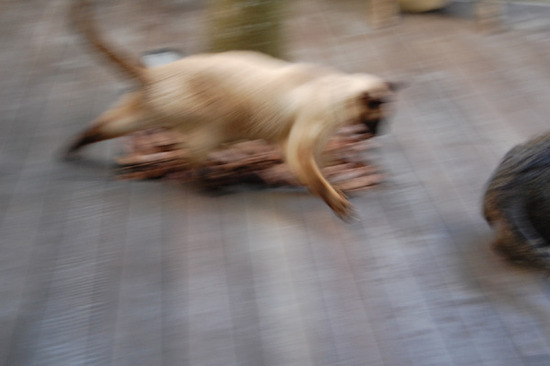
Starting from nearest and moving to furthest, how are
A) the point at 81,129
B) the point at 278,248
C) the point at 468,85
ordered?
the point at 278,248 → the point at 81,129 → the point at 468,85

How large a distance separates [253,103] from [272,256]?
0.69m

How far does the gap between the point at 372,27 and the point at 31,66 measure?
2.38m

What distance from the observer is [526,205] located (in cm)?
267

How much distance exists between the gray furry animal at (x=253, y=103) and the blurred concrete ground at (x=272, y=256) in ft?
0.89

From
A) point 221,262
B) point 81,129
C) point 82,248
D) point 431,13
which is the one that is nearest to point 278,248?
point 221,262

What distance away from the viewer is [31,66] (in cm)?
452

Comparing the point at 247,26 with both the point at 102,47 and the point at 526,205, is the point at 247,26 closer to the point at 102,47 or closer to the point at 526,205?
the point at 102,47

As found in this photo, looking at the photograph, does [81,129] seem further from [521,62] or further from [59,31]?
[521,62]

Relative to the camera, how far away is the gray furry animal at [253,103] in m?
2.95

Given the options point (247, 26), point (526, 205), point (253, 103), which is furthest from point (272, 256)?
point (247, 26)

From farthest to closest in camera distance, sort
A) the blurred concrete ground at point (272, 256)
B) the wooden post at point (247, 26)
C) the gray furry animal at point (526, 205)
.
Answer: the wooden post at point (247, 26) < the gray furry animal at point (526, 205) < the blurred concrete ground at point (272, 256)

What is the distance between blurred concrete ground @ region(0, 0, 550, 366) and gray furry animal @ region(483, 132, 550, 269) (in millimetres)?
106

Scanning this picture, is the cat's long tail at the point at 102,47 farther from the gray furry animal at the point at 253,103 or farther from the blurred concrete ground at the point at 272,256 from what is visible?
the blurred concrete ground at the point at 272,256

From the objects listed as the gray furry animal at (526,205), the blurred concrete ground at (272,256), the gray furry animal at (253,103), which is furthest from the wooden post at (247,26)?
the gray furry animal at (526,205)
